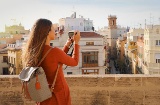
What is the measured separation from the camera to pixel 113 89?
14.6 ft

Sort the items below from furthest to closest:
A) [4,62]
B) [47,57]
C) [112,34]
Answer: [112,34]
[4,62]
[47,57]

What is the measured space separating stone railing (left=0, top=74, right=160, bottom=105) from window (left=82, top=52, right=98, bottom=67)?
2012 centimetres

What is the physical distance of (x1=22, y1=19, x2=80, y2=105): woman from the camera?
242 centimetres

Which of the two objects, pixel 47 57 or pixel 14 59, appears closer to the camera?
pixel 47 57

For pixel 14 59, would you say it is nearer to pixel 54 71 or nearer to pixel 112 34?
pixel 54 71

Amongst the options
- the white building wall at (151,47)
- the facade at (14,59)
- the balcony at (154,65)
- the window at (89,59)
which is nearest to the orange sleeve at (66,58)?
the window at (89,59)

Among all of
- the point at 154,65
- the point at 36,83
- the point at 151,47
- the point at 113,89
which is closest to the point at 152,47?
the point at 151,47

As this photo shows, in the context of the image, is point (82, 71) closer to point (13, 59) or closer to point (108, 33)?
point (13, 59)

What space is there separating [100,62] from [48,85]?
22.6m

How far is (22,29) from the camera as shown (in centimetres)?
5841

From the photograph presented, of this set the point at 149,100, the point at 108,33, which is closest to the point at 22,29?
the point at 108,33

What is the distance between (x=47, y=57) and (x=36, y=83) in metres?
0.25

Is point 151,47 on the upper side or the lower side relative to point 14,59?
upper

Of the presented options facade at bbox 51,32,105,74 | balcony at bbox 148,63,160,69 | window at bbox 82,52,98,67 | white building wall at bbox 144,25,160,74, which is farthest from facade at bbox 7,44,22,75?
white building wall at bbox 144,25,160,74
